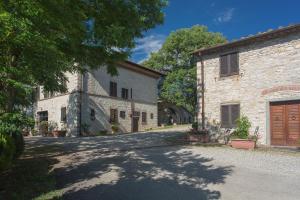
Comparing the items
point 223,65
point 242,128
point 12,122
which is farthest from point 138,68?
point 12,122

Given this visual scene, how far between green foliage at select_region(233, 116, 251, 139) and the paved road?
7.98 ft

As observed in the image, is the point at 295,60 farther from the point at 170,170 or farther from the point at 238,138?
the point at 170,170

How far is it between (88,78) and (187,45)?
63.2 ft

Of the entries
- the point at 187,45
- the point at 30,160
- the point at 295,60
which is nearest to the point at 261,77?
the point at 295,60

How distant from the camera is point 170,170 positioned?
902cm

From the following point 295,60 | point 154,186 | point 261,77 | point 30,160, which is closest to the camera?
point 154,186

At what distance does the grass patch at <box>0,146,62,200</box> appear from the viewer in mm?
6840

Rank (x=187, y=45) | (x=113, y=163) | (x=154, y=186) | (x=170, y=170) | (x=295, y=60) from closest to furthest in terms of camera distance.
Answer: (x=154, y=186) < (x=170, y=170) < (x=113, y=163) < (x=295, y=60) < (x=187, y=45)

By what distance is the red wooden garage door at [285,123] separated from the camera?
13.7 m

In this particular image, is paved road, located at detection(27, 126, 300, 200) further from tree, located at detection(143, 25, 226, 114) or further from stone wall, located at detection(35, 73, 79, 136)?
tree, located at detection(143, 25, 226, 114)

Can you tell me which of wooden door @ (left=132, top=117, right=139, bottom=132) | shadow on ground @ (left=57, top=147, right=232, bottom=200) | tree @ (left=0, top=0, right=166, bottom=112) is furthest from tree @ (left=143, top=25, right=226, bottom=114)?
tree @ (left=0, top=0, right=166, bottom=112)

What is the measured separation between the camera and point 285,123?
14.1 metres

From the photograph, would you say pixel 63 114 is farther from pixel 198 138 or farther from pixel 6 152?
pixel 6 152

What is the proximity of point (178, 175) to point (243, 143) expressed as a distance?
696 centimetres
